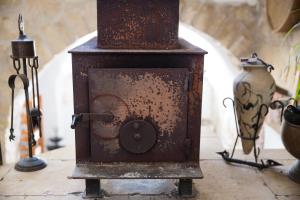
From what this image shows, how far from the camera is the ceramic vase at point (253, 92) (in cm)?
151

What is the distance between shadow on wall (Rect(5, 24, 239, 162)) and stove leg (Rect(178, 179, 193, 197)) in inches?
55.6

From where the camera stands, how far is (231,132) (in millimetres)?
2936

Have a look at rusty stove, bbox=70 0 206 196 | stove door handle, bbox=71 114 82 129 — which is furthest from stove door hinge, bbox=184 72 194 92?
stove door handle, bbox=71 114 82 129

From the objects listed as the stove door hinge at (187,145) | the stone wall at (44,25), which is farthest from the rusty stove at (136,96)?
the stone wall at (44,25)

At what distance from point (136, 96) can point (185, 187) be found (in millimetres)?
415

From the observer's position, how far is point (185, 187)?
1.37 metres

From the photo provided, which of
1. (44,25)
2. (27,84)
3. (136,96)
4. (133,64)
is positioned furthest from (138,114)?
(44,25)

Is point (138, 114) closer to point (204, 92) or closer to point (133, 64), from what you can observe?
point (133, 64)

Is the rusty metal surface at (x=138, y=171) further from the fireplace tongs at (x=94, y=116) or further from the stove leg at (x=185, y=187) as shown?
the fireplace tongs at (x=94, y=116)

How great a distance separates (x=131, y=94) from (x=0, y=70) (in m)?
1.46

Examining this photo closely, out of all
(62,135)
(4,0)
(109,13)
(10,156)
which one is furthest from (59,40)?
(62,135)

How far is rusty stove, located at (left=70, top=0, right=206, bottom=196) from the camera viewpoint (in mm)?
1275

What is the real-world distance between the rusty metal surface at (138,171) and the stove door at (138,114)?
0.02 meters

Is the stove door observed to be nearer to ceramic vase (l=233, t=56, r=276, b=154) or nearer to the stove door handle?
the stove door handle
